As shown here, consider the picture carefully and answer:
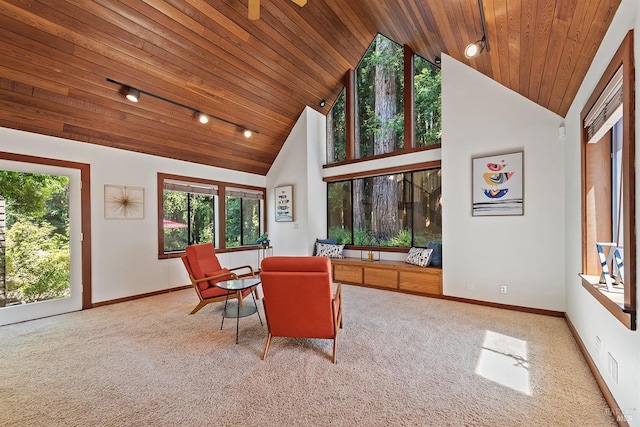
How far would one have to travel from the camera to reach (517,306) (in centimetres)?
396

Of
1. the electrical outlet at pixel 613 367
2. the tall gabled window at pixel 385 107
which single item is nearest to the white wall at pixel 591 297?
the electrical outlet at pixel 613 367

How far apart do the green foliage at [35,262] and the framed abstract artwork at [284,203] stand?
388 centimetres

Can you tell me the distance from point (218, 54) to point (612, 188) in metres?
4.88

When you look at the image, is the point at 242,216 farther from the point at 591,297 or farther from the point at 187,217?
the point at 591,297

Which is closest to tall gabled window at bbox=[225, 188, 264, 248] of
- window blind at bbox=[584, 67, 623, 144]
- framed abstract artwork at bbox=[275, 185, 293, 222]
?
framed abstract artwork at bbox=[275, 185, 293, 222]

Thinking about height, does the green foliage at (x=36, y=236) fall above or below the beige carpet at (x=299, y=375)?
above

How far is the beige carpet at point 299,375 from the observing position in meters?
1.92

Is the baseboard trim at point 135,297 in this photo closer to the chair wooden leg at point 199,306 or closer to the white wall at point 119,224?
the white wall at point 119,224

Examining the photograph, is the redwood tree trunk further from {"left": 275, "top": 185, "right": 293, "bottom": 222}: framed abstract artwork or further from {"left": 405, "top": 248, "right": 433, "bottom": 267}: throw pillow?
{"left": 275, "top": 185, "right": 293, "bottom": 222}: framed abstract artwork

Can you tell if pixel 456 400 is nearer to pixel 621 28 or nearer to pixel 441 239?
pixel 621 28

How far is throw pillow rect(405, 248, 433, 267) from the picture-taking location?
4848mm

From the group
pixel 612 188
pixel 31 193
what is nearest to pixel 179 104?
pixel 31 193

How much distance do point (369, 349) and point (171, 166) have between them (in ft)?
15.7

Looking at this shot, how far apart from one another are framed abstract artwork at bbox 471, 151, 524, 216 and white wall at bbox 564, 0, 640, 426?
1.72 feet
